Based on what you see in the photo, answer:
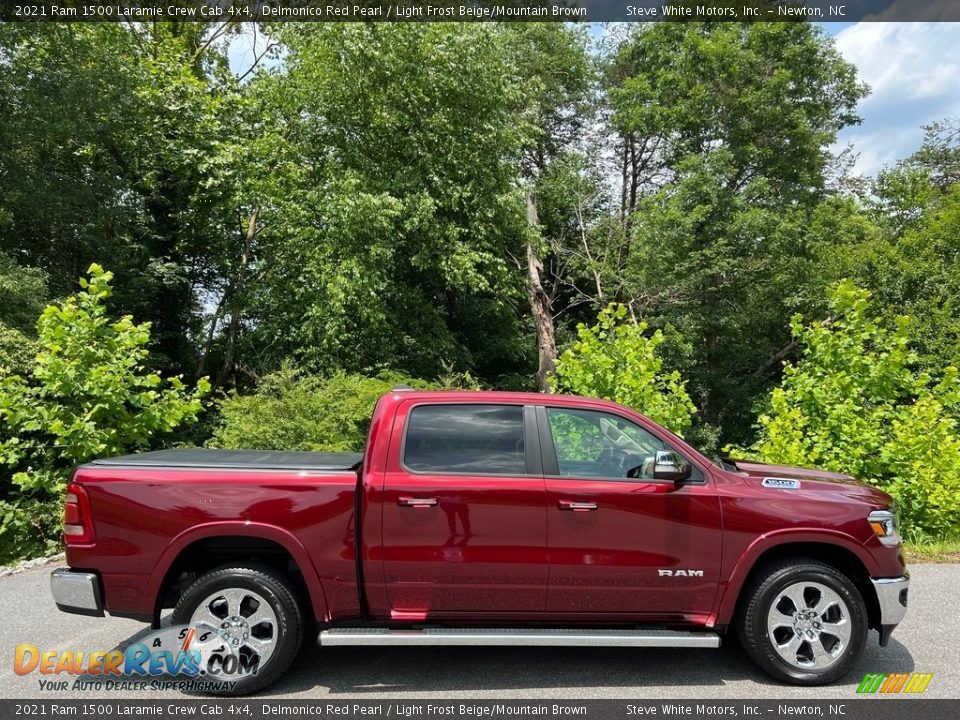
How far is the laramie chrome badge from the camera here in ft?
14.1

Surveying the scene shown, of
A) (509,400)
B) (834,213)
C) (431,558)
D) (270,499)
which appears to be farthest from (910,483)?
(834,213)

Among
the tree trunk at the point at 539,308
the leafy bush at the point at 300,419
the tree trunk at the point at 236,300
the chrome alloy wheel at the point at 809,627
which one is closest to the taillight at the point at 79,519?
the chrome alloy wheel at the point at 809,627

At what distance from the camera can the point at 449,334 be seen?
1716 centimetres

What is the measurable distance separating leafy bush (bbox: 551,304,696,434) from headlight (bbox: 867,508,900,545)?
14.2 feet

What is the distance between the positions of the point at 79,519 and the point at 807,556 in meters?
4.46

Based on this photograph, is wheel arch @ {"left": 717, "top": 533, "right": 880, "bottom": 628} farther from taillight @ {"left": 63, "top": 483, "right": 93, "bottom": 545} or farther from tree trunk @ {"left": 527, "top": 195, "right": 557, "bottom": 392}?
tree trunk @ {"left": 527, "top": 195, "right": 557, "bottom": 392}

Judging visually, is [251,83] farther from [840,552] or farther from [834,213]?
[840,552]

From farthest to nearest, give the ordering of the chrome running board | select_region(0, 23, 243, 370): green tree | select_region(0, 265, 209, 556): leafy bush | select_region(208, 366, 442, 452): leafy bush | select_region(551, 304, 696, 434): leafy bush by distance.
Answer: select_region(0, 23, 243, 370): green tree
select_region(208, 366, 442, 452): leafy bush
select_region(551, 304, 696, 434): leafy bush
select_region(0, 265, 209, 556): leafy bush
the chrome running board

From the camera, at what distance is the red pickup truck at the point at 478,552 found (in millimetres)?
4043

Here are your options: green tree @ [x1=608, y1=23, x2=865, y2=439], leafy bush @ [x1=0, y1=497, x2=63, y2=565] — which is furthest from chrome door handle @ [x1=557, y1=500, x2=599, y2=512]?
green tree @ [x1=608, y1=23, x2=865, y2=439]

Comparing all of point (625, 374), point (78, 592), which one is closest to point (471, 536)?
point (78, 592)

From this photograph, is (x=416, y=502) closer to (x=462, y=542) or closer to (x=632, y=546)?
(x=462, y=542)

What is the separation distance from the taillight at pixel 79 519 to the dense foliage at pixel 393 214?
5.38m

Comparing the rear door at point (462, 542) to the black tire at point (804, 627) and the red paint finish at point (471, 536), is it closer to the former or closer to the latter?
the red paint finish at point (471, 536)
